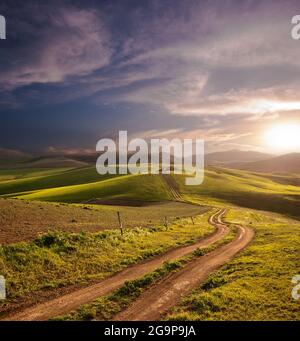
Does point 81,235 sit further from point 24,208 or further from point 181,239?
point 24,208

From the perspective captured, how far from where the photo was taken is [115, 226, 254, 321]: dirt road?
18.2 metres

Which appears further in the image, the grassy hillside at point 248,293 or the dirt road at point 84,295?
the dirt road at point 84,295

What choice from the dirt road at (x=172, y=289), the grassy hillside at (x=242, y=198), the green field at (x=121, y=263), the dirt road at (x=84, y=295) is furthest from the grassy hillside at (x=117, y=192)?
the dirt road at (x=84, y=295)

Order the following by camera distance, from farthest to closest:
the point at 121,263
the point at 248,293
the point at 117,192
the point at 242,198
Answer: the point at 117,192
the point at 242,198
the point at 121,263
the point at 248,293

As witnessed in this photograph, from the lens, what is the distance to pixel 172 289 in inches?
872

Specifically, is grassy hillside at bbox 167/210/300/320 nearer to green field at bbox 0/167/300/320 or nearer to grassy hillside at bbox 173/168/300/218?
green field at bbox 0/167/300/320

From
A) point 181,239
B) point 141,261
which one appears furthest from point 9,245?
point 181,239

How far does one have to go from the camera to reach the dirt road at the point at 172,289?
18.2m

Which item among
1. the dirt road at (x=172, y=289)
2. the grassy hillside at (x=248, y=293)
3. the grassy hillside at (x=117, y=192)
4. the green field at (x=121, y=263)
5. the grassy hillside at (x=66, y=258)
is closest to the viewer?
the grassy hillside at (x=248, y=293)

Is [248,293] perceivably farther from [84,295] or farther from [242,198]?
[242,198]

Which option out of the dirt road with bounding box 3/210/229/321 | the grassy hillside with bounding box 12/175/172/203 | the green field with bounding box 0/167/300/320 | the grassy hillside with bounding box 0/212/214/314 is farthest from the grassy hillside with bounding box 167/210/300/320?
the grassy hillside with bounding box 12/175/172/203

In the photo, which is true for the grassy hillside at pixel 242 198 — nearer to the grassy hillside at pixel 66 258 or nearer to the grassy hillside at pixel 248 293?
the grassy hillside at pixel 66 258

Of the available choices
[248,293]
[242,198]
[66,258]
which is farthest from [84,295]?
[242,198]

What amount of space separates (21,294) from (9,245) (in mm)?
7614
